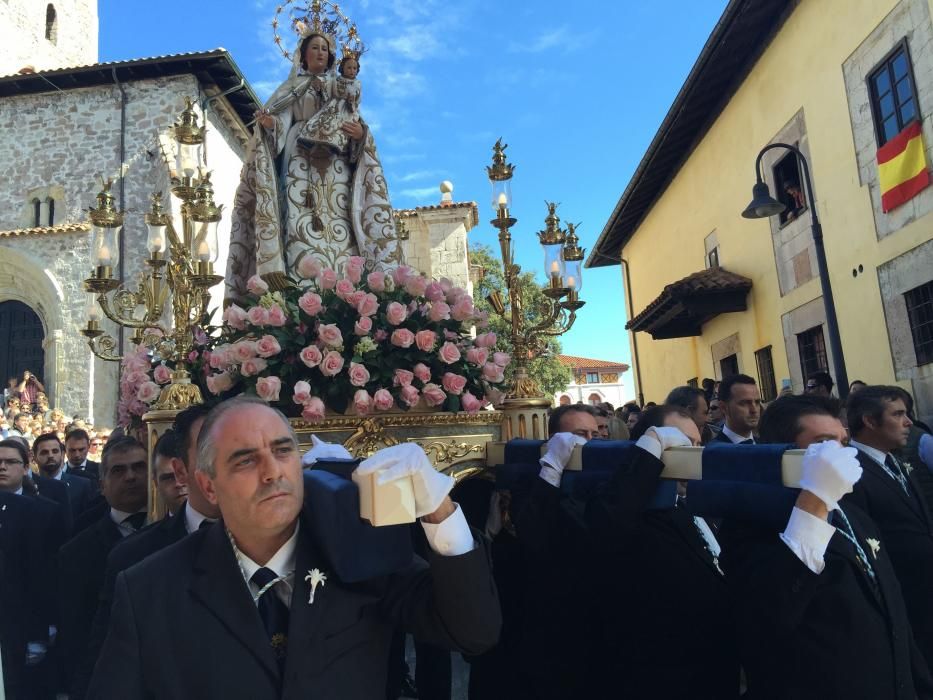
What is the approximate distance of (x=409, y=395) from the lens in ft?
12.1

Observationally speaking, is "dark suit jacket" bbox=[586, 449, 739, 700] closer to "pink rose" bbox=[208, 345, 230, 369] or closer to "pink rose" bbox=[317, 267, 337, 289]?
"pink rose" bbox=[317, 267, 337, 289]

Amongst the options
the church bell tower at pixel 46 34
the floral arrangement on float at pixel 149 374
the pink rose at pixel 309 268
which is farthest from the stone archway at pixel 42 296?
the pink rose at pixel 309 268

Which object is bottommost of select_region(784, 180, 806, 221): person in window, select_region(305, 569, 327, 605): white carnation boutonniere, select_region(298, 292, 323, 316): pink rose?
select_region(305, 569, 327, 605): white carnation boutonniere

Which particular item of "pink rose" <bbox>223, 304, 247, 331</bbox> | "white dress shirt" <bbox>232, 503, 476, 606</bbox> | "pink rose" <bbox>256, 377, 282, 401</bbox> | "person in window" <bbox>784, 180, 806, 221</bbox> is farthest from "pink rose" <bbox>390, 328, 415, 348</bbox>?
"person in window" <bbox>784, 180, 806, 221</bbox>

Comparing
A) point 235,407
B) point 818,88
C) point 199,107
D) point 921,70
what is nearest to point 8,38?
point 199,107

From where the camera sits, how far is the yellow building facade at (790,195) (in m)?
8.96

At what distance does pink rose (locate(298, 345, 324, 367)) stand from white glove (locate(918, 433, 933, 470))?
14.0 feet

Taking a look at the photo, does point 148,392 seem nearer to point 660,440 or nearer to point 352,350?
point 352,350

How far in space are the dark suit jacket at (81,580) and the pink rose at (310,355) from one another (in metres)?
1.22

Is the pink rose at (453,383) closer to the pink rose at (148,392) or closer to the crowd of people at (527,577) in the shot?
the crowd of people at (527,577)

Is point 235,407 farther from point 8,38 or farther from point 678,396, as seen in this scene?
point 8,38

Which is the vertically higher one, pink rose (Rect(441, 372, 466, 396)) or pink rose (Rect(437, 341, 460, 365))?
pink rose (Rect(437, 341, 460, 365))

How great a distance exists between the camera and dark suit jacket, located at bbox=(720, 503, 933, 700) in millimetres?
1962


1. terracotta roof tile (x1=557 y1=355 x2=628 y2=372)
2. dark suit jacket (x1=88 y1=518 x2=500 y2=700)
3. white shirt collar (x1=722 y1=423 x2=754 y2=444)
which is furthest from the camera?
terracotta roof tile (x1=557 y1=355 x2=628 y2=372)
